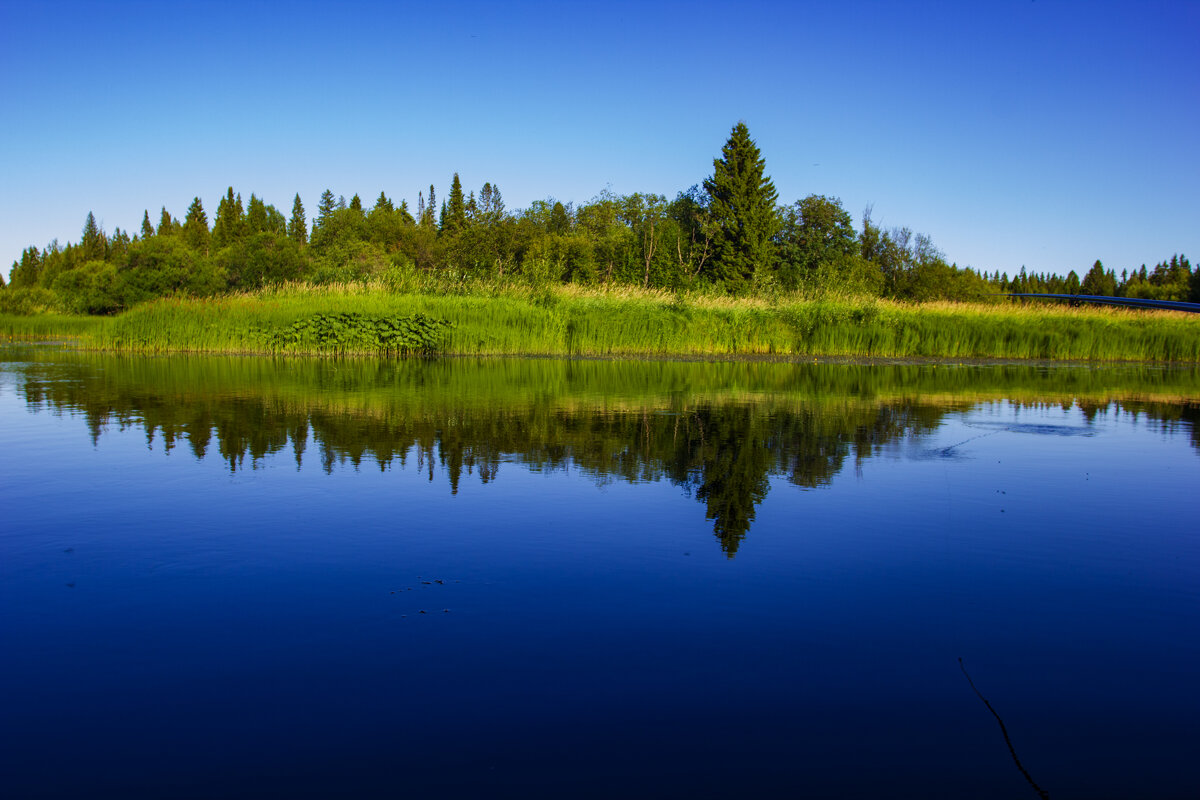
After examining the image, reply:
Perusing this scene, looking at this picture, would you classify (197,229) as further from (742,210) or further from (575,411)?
(575,411)

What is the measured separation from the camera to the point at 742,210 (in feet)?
174

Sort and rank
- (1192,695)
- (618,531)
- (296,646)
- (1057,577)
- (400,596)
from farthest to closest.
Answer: (618,531), (1057,577), (400,596), (296,646), (1192,695)

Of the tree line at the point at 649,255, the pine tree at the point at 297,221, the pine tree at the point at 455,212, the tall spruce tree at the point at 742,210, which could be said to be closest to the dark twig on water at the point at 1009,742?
the tree line at the point at 649,255

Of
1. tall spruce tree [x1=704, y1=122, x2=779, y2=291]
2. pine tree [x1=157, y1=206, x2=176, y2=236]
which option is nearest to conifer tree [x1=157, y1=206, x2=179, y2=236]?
pine tree [x1=157, y1=206, x2=176, y2=236]

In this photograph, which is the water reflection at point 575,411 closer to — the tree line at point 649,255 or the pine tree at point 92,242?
the tree line at point 649,255

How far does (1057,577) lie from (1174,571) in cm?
76

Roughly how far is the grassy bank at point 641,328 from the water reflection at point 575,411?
13.9 ft

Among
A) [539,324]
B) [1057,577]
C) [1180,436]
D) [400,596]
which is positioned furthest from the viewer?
[539,324]

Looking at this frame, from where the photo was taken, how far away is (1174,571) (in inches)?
184

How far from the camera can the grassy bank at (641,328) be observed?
24156mm

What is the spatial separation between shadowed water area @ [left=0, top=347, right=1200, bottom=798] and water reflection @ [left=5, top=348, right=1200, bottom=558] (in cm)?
11

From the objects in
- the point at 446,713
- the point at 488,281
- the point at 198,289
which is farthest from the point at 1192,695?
the point at 198,289

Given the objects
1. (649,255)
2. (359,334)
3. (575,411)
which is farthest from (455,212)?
(575,411)

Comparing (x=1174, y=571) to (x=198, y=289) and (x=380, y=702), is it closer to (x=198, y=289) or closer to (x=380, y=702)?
(x=380, y=702)
